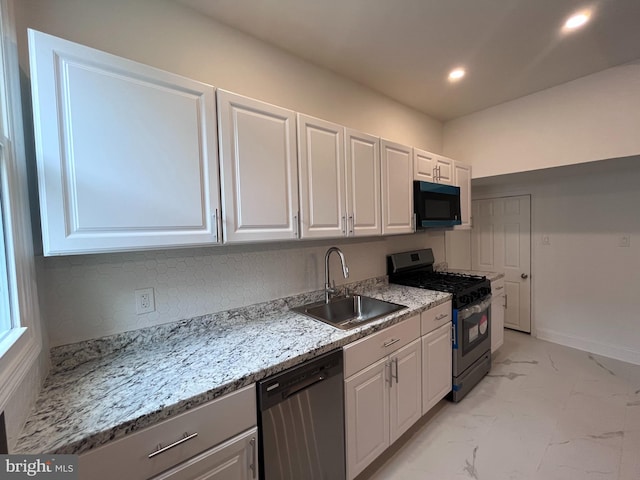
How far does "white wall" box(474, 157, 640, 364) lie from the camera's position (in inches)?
109

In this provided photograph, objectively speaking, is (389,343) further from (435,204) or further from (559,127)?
(559,127)

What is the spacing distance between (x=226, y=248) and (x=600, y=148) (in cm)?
320

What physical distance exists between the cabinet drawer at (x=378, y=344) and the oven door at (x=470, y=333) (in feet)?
1.83

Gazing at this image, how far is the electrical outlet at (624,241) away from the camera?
2.77 metres

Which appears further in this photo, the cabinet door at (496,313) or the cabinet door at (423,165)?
the cabinet door at (496,313)

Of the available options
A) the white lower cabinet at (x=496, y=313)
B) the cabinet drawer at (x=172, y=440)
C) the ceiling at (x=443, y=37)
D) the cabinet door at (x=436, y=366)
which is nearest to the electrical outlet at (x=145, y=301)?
the cabinet drawer at (x=172, y=440)

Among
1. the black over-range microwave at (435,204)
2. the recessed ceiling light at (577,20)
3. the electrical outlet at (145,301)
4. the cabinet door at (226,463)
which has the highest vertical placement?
the recessed ceiling light at (577,20)

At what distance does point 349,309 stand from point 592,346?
3117mm

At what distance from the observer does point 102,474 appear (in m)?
0.78

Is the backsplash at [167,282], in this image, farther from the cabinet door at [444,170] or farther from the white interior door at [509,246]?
the white interior door at [509,246]

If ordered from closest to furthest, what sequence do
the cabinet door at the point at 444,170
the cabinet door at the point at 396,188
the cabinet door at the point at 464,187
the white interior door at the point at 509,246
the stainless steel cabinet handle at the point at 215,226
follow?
the stainless steel cabinet handle at the point at 215,226, the cabinet door at the point at 396,188, the cabinet door at the point at 444,170, the cabinet door at the point at 464,187, the white interior door at the point at 509,246

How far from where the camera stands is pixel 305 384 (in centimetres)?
122

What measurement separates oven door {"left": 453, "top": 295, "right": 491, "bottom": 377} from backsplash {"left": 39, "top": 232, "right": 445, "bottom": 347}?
3.65 ft

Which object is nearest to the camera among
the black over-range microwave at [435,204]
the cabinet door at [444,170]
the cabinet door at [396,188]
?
the cabinet door at [396,188]
